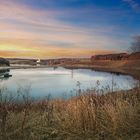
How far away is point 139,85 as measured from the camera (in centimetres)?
1188

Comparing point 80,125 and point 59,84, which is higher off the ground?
point 80,125

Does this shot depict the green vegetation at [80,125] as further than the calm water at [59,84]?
No

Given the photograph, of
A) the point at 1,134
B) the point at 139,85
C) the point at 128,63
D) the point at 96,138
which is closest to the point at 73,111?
the point at 96,138

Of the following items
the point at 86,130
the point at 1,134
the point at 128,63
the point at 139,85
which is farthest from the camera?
the point at 128,63

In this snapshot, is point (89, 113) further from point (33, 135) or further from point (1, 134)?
point (1, 134)

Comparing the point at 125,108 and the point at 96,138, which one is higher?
the point at 125,108

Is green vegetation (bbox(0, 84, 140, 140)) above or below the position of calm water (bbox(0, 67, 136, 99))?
above

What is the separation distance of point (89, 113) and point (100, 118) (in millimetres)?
411

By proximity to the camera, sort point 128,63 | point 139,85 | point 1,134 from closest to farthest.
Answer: point 1,134 < point 139,85 < point 128,63

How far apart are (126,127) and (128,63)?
137590mm

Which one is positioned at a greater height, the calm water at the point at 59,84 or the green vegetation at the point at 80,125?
the green vegetation at the point at 80,125

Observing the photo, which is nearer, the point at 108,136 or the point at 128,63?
the point at 108,136

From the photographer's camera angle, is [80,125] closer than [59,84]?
Yes

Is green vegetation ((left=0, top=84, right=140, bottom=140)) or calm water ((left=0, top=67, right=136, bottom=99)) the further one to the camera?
calm water ((left=0, top=67, right=136, bottom=99))
